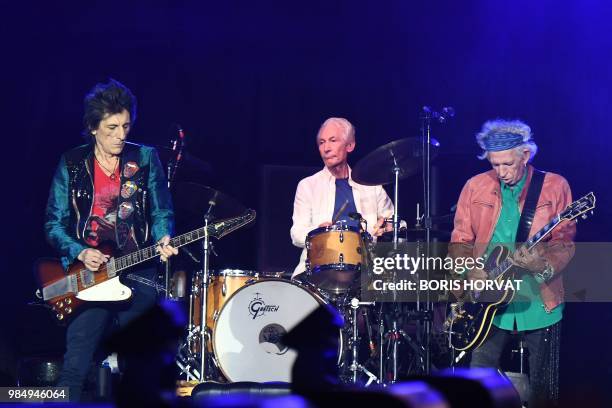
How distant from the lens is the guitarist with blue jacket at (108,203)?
19.9 ft

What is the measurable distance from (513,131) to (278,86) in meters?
2.09

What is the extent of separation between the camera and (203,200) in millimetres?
6984

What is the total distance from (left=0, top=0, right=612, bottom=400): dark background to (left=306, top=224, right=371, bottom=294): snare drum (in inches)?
31.7

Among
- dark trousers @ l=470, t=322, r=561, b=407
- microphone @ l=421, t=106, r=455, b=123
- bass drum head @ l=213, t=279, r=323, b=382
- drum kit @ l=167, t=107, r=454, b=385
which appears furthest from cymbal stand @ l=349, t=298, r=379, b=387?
microphone @ l=421, t=106, r=455, b=123

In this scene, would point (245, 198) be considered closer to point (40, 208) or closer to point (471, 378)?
point (40, 208)

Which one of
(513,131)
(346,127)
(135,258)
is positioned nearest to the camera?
(135,258)

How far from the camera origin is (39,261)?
6258 mm

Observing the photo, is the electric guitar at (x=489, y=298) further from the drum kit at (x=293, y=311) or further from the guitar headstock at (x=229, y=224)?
the guitar headstock at (x=229, y=224)

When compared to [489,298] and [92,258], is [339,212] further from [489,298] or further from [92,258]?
[92,258]

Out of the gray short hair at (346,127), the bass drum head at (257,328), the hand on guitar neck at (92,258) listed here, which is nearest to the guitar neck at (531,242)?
the bass drum head at (257,328)

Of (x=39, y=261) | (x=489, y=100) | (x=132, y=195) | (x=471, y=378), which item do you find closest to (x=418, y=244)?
(x=489, y=100)

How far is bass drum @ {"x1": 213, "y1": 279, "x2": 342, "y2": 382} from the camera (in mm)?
6621

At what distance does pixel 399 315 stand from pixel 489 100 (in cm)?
213

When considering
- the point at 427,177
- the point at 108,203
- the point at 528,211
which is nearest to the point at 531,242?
the point at 528,211
